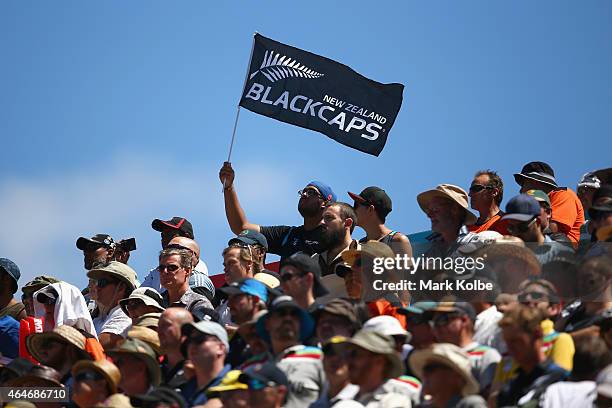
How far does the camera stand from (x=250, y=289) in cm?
1066

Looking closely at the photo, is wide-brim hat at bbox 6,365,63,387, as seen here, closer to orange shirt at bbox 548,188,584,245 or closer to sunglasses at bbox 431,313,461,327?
sunglasses at bbox 431,313,461,327

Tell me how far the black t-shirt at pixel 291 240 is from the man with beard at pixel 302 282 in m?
2.58

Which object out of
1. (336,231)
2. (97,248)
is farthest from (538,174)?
(97,248)

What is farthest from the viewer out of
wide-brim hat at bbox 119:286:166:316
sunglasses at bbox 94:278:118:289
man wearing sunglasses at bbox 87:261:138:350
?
sunglasses at bbox 94:278:118:289

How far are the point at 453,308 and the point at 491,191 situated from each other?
3.72 m

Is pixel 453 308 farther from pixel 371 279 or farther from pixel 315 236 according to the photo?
pixel 315 236

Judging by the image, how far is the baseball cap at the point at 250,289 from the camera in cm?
1062

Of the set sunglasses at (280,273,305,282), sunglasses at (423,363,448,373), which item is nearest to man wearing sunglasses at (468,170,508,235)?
sunglasses at (280,273,305,282)

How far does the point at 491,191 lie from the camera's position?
12695 millimetres

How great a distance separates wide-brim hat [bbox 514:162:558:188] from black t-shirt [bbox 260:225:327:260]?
2279 mm

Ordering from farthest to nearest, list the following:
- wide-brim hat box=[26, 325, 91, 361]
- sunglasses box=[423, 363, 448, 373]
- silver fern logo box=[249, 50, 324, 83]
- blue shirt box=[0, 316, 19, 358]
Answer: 1. silver fern logo box=[249, 50, 324, 83]
2. blue shirt box=[0, 316, 19, 358]
3. wide-brim hat box=[26, 325, 91, 361]
4. sunglasses box=[423, 363, 448, 373]

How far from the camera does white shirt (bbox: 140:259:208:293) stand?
1415 centimetres

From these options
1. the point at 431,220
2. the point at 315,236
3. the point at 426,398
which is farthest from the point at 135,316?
the point at 426,398

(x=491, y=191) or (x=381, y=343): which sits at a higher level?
(x=491, y=191)
